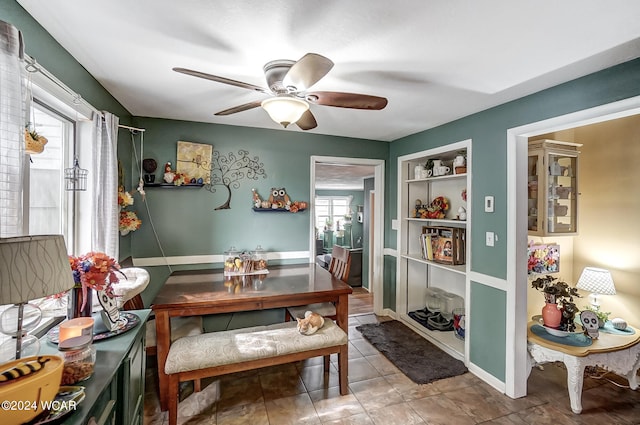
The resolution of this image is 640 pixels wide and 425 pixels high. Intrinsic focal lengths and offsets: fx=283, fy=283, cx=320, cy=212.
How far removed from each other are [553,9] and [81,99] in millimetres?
2543

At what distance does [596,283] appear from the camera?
2.58 meters

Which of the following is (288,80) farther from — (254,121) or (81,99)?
(254,121)

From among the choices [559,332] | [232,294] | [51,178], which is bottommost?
[559,332]

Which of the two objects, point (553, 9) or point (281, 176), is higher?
point (553, 9)

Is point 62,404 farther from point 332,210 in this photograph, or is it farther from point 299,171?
point 332,210

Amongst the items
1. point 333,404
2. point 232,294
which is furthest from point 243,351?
point 333,404

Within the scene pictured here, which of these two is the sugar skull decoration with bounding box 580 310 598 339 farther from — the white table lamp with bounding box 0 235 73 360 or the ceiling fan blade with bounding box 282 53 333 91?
the white table lamp with bounding box 0 235 73 360

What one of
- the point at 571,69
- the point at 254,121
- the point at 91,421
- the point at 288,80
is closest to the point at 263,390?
the point at 91,421

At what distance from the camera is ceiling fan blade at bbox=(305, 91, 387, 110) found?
5.55 ft

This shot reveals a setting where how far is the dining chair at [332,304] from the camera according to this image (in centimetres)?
275

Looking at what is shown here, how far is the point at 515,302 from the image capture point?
225cm

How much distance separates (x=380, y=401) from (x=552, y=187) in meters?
2.46

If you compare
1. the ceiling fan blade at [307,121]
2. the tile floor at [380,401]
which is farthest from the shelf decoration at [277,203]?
the tile floor at [380,401]

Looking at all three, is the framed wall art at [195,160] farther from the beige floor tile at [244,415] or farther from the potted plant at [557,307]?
the potted plant at [557,307]
